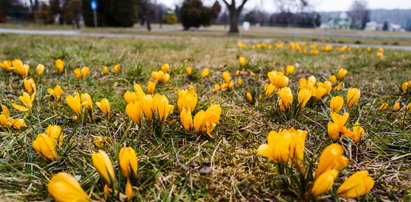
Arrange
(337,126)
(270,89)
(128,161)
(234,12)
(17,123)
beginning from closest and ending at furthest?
(128,161)
(337,126)
(17,123)
(270,89)
(234,12)

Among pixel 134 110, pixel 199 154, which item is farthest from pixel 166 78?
pixel 199 154

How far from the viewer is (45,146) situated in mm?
958

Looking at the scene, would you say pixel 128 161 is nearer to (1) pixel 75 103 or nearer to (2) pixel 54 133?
(2) pixel 54 133

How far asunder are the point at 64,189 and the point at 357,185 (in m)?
0.86

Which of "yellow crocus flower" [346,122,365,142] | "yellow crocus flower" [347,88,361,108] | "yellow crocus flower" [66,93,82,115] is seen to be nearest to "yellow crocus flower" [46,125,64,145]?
"yellow crocus flower" [66,93,82,115]

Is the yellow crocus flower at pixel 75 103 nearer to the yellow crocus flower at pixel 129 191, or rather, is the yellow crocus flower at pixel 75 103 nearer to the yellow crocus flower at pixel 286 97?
the yellow crocus flower at pixel 129 191

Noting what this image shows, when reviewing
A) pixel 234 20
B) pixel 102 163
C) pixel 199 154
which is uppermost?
pixel 234 20

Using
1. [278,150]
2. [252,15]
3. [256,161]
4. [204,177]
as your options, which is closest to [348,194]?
[278,150]

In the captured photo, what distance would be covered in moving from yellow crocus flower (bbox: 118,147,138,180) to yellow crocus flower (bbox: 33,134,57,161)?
324 millimetres

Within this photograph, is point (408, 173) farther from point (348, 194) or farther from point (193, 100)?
point (193, 100)

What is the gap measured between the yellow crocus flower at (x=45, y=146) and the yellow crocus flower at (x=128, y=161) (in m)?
0.32

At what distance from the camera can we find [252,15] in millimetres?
75500

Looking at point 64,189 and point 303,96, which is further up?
point 303,96

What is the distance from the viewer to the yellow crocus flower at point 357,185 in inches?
30.7
